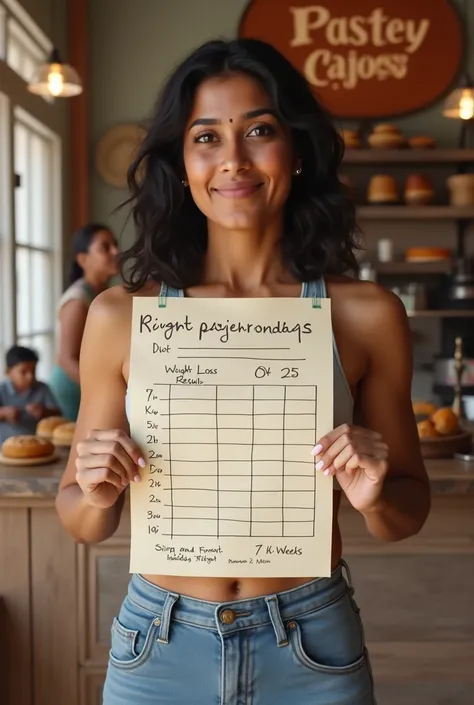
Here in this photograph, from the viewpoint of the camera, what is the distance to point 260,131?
104 cm

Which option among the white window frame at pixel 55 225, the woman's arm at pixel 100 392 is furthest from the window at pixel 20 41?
the woman's arm at pixel 100 392

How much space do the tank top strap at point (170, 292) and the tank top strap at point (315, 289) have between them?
0.16 metres

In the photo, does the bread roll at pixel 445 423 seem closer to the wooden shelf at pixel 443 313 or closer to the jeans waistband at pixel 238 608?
the jeans waistband at pixel 238 608

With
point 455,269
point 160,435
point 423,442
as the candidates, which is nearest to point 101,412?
point 160,435

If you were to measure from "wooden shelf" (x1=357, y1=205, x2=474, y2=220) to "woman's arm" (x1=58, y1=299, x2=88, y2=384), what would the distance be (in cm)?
231

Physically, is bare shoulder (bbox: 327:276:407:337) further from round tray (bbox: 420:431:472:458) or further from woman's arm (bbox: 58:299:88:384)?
woman's arm (bbox: 58:299:88:384)

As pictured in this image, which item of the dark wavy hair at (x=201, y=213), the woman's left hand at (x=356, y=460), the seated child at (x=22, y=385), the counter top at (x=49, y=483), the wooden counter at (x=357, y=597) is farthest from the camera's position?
the seated child at (x=22, y=385)

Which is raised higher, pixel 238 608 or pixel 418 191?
pixel 418 191

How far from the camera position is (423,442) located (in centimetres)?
220

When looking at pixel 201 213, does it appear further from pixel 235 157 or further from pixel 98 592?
pixel 98 592

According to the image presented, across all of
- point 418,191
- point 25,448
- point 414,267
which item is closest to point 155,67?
point 418,191

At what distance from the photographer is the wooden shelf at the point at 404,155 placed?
16.4 feet

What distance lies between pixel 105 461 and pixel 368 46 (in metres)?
4.82

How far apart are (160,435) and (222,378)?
0.34 feet
